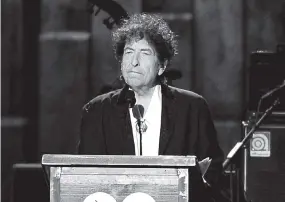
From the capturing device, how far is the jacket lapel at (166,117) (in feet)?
8.59

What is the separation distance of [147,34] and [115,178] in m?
0.87

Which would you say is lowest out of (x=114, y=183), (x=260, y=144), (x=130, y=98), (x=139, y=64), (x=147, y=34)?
(x=114, y=183)

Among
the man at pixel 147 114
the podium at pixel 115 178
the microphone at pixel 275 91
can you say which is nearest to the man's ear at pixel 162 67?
the man at pixel 147 114

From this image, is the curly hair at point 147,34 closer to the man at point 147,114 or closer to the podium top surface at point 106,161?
the man at point 147,114

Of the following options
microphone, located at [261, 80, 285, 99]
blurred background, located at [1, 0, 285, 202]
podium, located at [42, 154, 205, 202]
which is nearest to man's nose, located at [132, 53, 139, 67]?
podium, located at [42, 154, 205, 202]

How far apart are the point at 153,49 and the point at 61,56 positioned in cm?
200

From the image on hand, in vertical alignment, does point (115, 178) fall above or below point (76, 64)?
below

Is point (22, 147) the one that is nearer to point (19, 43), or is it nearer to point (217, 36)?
point (19, 43)

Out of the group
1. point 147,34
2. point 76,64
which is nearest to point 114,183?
point 147,34

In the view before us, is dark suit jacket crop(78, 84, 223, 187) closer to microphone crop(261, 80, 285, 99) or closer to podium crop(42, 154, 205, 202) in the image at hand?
podium crop(42, 154, 205, 202)

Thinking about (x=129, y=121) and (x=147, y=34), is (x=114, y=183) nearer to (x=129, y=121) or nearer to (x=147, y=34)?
(x=129, y=121)

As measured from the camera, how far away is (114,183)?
2.01 meters

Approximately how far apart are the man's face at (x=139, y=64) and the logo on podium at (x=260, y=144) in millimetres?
1398

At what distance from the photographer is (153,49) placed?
2.70m
